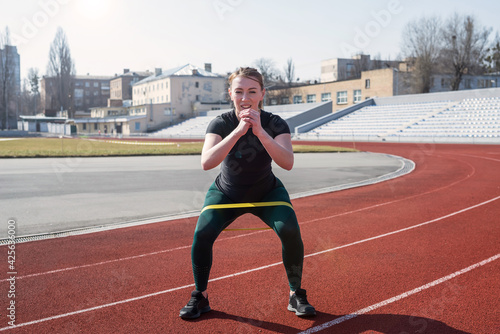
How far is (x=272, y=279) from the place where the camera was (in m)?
4.86

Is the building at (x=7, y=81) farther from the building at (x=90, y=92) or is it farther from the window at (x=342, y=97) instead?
the building at (x=90, y=92)

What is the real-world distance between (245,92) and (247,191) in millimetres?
874

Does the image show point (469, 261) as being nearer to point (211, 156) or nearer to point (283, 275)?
point (283, 275)

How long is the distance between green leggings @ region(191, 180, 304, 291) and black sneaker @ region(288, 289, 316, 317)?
0.07 meters

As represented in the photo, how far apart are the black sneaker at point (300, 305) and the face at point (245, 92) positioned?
1.76 metres

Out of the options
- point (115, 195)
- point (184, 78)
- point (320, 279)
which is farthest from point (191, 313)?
point (184, 78)

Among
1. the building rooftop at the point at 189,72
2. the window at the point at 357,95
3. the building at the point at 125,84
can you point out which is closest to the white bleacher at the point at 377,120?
the window at the point at 357,95

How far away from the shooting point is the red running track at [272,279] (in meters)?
3.76

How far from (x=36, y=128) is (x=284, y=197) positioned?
8848 centimetres

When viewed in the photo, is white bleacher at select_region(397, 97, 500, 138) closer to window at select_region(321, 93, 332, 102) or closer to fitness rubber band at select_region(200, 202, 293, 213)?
window at select_region(321, 93, 332, 102)

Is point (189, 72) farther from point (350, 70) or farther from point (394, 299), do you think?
point (394, 299)

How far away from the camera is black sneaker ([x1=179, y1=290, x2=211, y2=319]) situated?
3.76 metres

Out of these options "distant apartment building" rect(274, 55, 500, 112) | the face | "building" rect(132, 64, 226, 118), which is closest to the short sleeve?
the face

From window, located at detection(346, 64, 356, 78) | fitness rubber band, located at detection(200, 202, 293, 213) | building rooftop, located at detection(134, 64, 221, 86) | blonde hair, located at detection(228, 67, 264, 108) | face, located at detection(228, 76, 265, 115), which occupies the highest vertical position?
window, located at detection(346, 64, 356, 78)
